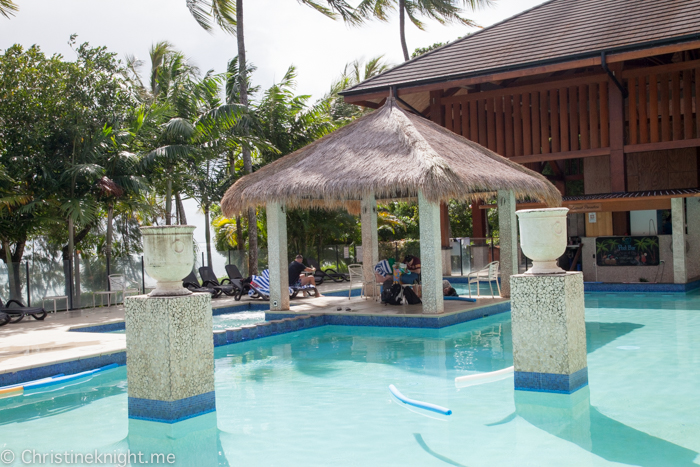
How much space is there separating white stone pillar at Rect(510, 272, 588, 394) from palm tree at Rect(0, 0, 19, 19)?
13207mm

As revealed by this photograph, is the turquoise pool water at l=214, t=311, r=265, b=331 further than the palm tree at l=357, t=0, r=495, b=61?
No

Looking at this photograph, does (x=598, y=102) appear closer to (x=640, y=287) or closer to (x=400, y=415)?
(x=640, y=287)

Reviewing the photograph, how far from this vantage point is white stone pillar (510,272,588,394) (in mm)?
6395

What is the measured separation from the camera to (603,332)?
10695mm

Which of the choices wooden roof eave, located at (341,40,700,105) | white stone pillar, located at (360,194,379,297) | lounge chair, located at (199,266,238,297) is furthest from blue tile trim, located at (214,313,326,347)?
wooden roof eave, located at (341,40,700,105)

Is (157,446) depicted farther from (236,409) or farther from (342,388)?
(342,388)

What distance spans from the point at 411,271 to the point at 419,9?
65.2 feet

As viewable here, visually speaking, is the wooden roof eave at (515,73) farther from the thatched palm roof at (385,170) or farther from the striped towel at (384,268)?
the striped towel at (384,268)

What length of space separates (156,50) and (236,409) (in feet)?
97.3

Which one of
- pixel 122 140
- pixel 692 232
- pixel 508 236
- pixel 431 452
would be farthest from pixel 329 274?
pixel 431 452

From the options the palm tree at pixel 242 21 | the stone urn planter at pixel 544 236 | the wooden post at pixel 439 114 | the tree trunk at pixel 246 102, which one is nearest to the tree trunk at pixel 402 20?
the palm tree at pixel 242 21

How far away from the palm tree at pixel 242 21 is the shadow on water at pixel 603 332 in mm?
10776

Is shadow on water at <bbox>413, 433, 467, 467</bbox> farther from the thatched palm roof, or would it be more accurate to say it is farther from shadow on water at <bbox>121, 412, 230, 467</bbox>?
the thatched palm roof

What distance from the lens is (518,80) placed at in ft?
66.5
